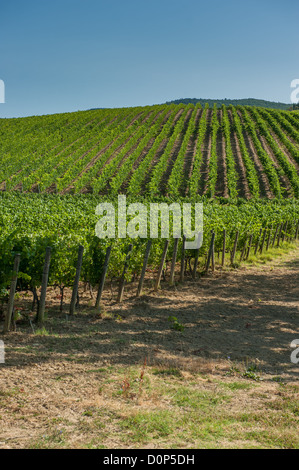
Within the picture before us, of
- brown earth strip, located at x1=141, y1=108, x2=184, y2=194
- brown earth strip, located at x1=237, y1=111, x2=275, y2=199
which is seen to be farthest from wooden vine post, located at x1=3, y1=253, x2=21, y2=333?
brown earth strip, located at x1=237, y1=111, x2=275, y2=199

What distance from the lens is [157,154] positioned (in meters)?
45.3

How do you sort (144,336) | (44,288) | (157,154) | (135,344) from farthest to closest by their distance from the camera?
(157,154) → (144,336) → (44,288) → (135,344)

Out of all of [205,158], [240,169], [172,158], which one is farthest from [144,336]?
[205,158]

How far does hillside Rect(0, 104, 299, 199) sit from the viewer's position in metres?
36.0

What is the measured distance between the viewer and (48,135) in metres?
54.5

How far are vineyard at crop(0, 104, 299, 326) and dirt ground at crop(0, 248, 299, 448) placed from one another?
3.80 feet

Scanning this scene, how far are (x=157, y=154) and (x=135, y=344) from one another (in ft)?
129

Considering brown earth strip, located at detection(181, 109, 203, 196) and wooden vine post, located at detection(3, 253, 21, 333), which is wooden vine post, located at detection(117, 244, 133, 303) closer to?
wooden vine post, located at detection(3, 253, 21, 333)

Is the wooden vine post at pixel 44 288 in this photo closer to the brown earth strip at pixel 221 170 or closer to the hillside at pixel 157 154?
the hillside at pixel 157 154

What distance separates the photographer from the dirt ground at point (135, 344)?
17.4ft

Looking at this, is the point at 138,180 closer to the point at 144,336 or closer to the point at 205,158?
the point at 205,158

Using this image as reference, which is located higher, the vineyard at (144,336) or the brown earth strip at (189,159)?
the brown earth strip at (189,159)

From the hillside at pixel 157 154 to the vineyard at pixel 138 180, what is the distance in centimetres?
→ 15

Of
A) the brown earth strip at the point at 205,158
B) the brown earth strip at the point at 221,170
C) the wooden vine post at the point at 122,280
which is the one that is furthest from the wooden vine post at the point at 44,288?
the brown earth strip at the point at 205,158
